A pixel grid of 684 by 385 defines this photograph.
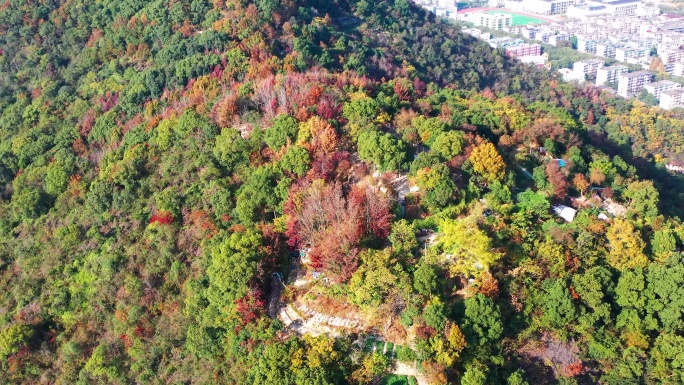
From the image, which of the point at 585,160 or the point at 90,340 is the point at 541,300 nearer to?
the point at 585,160

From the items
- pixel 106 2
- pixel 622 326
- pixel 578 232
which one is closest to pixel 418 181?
pixel 578 232

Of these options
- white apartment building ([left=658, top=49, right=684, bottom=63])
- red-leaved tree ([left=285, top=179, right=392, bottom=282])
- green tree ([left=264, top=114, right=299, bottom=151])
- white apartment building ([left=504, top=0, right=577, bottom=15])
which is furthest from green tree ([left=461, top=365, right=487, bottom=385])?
white apartment building ([left=504, top=0, right=577, bottom=15])

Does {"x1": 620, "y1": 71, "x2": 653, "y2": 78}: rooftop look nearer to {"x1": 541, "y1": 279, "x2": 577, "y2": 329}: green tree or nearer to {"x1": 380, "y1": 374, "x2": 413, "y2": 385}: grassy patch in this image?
{"x1": 541, "y1": 279, "x2": 577, "y2": 329}: green tree

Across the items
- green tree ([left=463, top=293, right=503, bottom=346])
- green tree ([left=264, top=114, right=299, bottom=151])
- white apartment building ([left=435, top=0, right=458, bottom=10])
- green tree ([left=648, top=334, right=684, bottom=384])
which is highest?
green tree ([left=264, top=114, right=299, bottom=151])

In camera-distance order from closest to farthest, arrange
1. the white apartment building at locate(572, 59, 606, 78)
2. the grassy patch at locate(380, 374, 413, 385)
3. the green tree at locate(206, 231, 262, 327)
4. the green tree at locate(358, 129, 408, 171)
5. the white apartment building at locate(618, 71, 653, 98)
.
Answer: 1. the grassy patch at locate(380, 374, 413, 385)
2. the green tree at locate(206, 231, 262, 327)
3. the green tree at locate(358, 129, 408, 171)
4. the white apartment building at locate(618, 71, 653, 98)
5. the white apartment building at locate(572, 59, 606, 78)

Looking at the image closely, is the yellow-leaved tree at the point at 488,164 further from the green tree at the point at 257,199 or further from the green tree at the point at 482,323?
the green tree at the point at 257,199

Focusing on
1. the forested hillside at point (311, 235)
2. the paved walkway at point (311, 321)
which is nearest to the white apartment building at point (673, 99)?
the forested hillside at point (311, 235)
